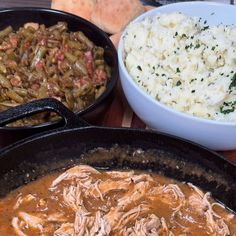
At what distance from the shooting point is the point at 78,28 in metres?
2.52

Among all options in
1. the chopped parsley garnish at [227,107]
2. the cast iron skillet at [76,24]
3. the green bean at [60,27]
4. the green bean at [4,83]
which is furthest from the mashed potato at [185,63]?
the green bean at [4,83]

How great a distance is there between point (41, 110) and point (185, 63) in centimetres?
61

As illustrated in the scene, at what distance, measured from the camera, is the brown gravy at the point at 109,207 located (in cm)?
176

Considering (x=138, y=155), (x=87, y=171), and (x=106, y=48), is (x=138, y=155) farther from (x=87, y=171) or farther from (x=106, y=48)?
(x=106, y=48)

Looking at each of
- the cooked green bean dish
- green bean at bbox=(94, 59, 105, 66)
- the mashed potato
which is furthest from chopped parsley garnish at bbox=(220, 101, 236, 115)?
green bean at bbox=(94, 59, 105, 66)

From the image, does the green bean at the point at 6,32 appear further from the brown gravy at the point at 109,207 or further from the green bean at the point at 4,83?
the brown gravy at the point at 109,207

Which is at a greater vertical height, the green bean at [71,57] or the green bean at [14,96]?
the green bean at [71,57]

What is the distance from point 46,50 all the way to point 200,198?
3.09 feet

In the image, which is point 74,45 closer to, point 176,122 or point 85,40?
point 85,40

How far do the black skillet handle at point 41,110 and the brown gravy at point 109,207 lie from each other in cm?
17

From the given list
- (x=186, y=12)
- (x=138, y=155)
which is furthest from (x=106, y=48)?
(x=138, y=155)

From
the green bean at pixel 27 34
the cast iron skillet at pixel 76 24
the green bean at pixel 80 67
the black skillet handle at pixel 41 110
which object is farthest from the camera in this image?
the green bean at pixel 27 34

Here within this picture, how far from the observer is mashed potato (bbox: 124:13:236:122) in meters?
2.04

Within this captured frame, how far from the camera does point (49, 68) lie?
232 cm
